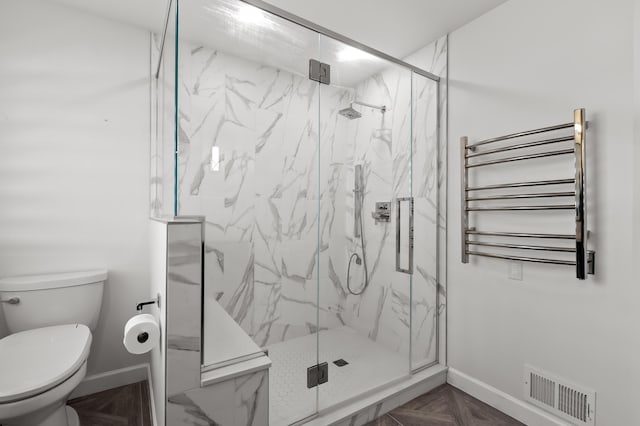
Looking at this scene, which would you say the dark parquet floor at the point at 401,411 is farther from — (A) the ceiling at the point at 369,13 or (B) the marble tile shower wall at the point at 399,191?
(A) the ceiling at the point at 369,13

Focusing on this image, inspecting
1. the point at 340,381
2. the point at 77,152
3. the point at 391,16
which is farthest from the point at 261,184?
the point at 391,16

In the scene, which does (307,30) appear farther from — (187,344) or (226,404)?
(226,404)

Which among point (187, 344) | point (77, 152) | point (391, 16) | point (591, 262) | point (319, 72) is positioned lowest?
point (187, 344)

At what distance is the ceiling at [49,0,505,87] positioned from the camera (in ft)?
4.38

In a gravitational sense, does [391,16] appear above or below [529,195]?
above

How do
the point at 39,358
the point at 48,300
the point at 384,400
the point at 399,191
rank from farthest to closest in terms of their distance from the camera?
1. the point at 399,191
2. the point at 384,400
3. the point at 48,300
4. the point at 39,358

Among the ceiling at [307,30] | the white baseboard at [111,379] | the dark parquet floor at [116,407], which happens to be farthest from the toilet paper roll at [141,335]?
the ceiling at [307,30]

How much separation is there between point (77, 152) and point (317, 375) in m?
1.88

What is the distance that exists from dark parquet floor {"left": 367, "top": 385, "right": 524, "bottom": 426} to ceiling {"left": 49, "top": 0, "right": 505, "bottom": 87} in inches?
73.1

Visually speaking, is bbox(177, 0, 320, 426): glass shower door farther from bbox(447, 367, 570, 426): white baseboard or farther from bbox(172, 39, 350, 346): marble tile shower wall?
bbox(447, 367, 570, 426): white baseboard

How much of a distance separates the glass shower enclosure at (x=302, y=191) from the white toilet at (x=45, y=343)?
57 centimetres

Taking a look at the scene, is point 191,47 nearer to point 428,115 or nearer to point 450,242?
point 428,115

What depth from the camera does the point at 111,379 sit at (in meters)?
1.95

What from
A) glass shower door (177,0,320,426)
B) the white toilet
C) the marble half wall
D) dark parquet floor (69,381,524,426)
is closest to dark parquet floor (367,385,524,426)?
dark parquet floor (69,381,524,426)
